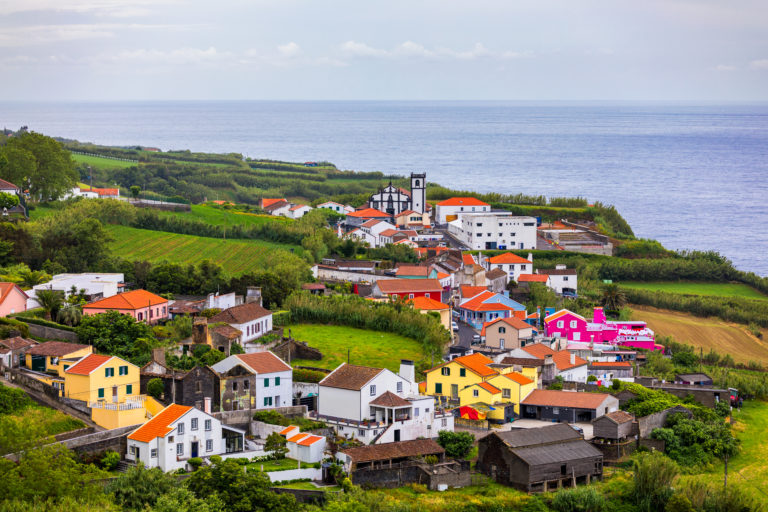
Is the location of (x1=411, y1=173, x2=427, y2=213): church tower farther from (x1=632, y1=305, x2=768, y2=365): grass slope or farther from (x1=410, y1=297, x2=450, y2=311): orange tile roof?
(x1=410, y1=297, x2=450, y2=311): orange tile roof

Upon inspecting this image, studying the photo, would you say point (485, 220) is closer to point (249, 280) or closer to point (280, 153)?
point (249, 280)

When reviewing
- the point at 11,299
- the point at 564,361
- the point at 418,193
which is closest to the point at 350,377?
the point at 564,361

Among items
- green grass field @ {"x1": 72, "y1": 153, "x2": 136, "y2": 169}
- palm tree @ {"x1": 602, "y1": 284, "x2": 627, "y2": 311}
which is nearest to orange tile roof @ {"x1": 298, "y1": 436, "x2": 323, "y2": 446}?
palm tree @ {"x1": 602, "y1": 284, "x2": 627, "y2": 311}

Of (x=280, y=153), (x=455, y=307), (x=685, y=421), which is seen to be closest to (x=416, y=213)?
(x=455, y=307)

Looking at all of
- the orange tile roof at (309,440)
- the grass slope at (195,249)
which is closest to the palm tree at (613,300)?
the grass slope at (195,249)

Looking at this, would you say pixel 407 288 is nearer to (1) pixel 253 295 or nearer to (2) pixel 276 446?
(1) pixel 253 295

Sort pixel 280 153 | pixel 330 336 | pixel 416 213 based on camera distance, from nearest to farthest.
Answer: pixel 330 336 < pixel 416 213 < pixel 280 153
